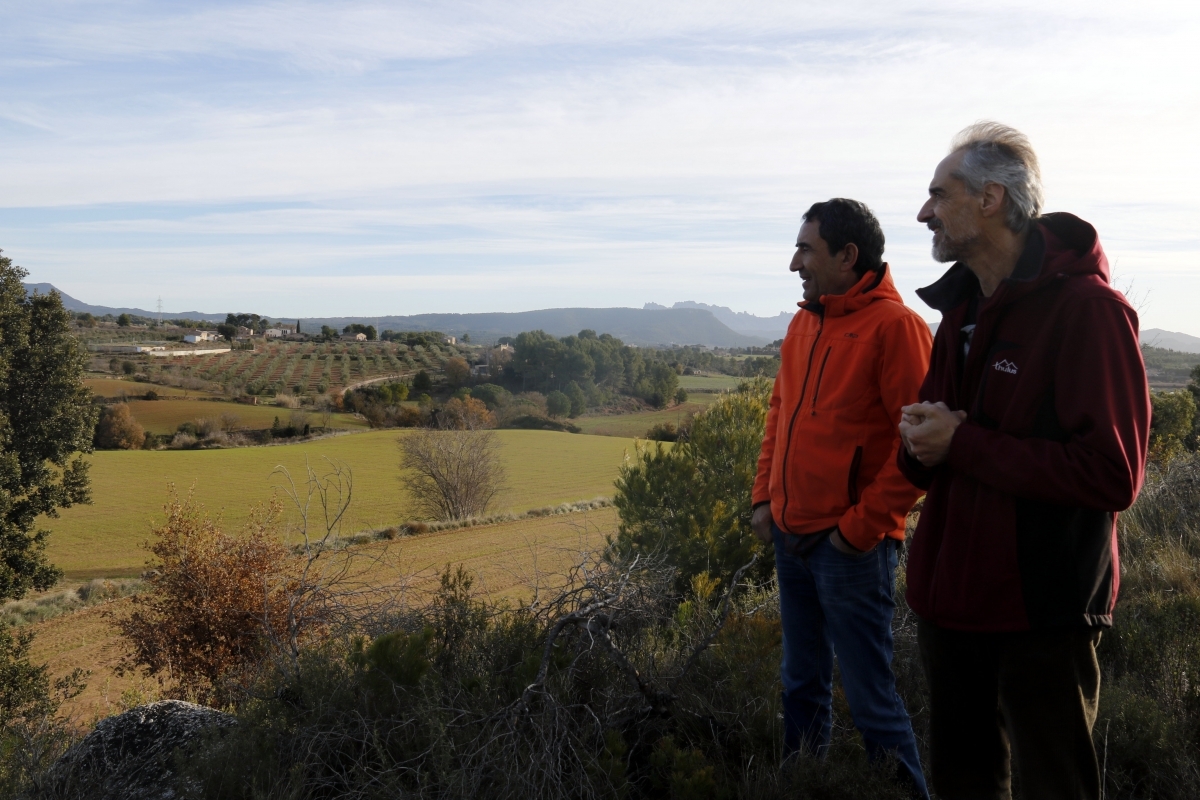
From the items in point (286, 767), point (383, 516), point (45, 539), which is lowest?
point (383, 516)

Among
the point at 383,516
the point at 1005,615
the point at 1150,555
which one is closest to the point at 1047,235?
the point at 1005,615

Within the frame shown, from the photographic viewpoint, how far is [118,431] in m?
43.0

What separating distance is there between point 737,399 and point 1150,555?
420cm

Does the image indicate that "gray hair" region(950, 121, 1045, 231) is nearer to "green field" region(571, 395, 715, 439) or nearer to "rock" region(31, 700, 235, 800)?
"rock" region(31, 700, 235, 800)

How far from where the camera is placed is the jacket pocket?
2.16 m

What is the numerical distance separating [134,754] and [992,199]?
2.97 metres

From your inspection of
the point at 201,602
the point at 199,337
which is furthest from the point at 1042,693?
the point at 199,337

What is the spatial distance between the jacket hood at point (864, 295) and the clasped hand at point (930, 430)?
0.62 metres

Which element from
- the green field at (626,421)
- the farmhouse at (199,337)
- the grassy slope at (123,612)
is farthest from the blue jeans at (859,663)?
the farmhouse at (199,337)

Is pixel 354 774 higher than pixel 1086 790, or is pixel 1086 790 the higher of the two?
pixel 1086 790

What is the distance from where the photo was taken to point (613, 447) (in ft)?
148

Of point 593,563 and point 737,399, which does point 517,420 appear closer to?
point 737,399

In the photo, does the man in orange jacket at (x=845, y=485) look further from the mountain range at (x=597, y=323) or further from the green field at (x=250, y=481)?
the mountain range at (x=597, y=323)

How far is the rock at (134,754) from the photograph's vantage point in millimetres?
2227
